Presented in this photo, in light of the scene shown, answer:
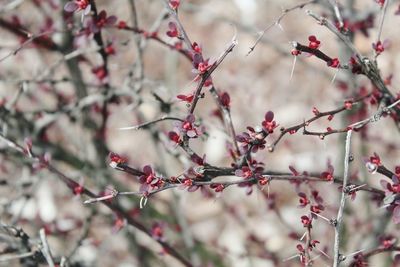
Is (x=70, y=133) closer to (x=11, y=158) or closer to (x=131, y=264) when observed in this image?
(x=11, y=158)

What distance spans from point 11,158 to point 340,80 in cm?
256

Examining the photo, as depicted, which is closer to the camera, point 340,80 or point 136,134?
point 340,80

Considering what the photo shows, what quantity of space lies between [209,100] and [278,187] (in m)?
1.63

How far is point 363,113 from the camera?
4176 mm

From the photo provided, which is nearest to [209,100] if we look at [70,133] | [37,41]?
[70,133]

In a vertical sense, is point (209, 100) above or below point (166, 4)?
above

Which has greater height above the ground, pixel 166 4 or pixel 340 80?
pixel 340 80

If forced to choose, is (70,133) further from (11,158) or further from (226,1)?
(226,1)

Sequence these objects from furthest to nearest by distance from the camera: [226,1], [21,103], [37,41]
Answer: [226,1]
[21,103]
[37,41]

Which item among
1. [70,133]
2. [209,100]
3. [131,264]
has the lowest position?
[131,264]

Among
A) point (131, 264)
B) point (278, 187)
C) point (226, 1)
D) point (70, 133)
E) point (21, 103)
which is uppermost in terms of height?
point (226, 1)

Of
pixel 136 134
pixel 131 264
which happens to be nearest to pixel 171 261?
pixel 131 264

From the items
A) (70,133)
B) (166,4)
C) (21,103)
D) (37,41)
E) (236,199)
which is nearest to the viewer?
(166,4)

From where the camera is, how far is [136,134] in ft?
26.4
